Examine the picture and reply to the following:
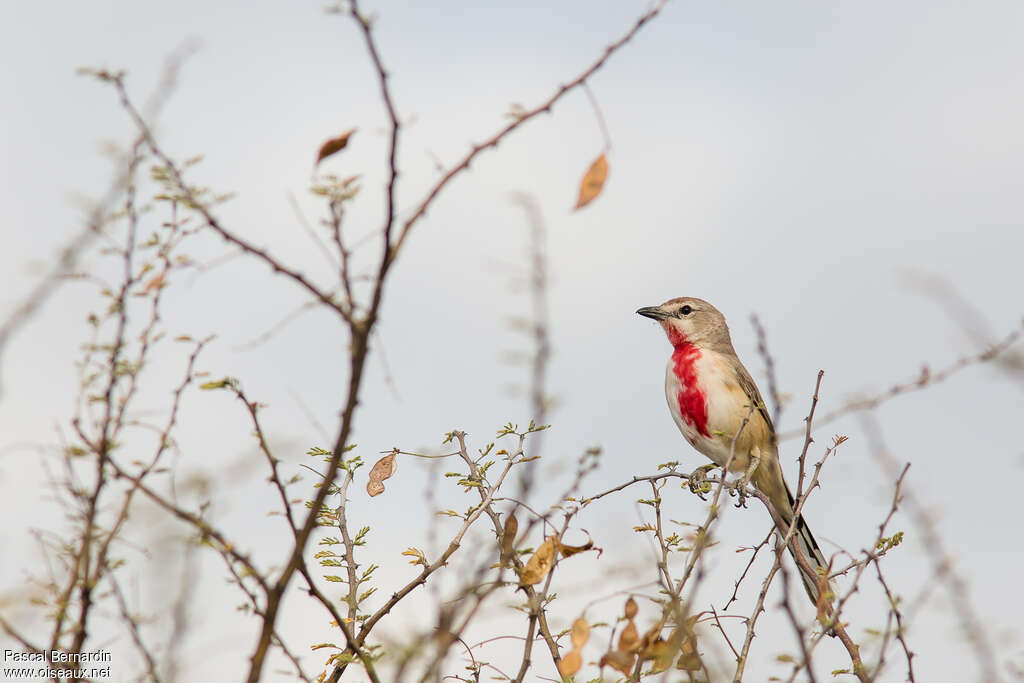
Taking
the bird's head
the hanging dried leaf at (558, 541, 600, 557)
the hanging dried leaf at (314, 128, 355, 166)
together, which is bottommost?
the hanging dried leaf at (558, 541, 600, 557)

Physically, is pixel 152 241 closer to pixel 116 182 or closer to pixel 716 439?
pixel 116 182

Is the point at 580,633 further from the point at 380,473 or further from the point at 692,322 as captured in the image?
the point at 692,322

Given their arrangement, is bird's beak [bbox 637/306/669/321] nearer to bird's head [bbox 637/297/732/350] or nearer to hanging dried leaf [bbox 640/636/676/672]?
bird's head [bbox 637/297/732/350]

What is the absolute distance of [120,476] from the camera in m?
2.17

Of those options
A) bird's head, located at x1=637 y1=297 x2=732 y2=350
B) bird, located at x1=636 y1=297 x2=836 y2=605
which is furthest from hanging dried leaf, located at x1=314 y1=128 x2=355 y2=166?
bird's head, located at x1=637 y1=297 x2=732 y2=350

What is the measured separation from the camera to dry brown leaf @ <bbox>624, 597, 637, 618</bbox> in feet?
10.9

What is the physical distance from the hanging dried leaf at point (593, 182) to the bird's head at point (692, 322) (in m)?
4.99

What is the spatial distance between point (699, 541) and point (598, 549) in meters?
0.35

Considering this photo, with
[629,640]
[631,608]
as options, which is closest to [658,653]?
[629,640]

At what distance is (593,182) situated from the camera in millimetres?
2914

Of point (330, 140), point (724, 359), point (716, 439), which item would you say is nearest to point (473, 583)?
point (330, 140)

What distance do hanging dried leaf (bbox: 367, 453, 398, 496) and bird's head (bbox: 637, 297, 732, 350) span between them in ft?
13.6

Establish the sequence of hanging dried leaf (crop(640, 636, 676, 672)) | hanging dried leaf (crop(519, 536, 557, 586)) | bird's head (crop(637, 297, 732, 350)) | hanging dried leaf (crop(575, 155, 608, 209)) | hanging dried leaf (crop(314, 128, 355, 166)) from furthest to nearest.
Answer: bird's head (crop(637, 297, 732, 350))
hanging dried leaf (crop(519, 536, 557, 586))
hanging dried leaf (crop(640, 636, 676, 672))
hanging dried leaf (crop(575, 155, 608, 209))
hanging dried leaf (crop(314, 128, 355, 166))

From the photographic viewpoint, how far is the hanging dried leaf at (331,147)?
2594 mm
